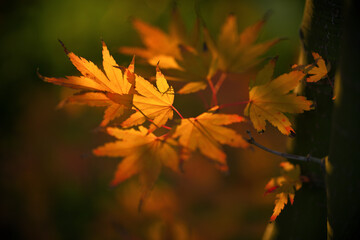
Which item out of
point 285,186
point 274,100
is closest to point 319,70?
point 274,100

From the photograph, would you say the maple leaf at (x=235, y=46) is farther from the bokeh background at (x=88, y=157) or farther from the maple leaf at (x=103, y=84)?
the bokeh background at (x=88, y=157)

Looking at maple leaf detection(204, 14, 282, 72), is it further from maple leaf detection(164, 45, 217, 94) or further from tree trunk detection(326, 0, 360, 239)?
tree trunk detection(326, 0, 360, 239)

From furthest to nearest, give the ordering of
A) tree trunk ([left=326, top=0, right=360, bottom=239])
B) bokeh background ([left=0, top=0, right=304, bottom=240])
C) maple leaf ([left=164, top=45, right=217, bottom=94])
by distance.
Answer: bokeh background ([left=0, top=0, right=304, bottom=240]), maple leaf ([left=164, top=45, right=217, bottom=94]), tree trunk ([left=326, top=0, right=360, bottom=239])

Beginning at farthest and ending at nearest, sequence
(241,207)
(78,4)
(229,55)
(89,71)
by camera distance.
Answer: (78,4)
(241,207)
(229,55)
(89,71)

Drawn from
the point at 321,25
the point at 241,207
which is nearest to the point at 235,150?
the point at 241,207

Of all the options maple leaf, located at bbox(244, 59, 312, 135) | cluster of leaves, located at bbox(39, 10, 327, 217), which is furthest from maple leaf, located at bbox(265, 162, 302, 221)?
maple leaf, located at bbox(244, 59, 312, 135)

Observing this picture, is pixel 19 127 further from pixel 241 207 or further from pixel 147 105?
pixel 147 105
